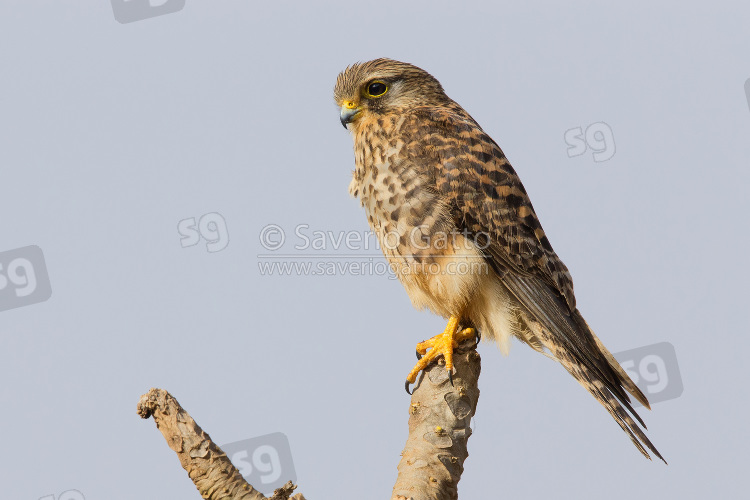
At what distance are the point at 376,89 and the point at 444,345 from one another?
53.6 inches

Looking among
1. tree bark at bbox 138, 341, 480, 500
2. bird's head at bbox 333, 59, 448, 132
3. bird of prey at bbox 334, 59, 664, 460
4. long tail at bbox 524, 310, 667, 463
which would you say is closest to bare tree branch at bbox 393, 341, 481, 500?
tree bark at bbox 138, 341, 480, 500

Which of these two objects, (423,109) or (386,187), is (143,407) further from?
(423,109)

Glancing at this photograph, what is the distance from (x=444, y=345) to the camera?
329 centimetres

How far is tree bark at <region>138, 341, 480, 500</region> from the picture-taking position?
2607mm

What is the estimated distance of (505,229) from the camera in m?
3.49

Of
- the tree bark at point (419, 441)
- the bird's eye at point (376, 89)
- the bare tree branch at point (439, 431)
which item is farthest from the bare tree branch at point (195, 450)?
the bird's eye at point (376, 89)

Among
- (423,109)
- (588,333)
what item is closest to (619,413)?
(588,333)

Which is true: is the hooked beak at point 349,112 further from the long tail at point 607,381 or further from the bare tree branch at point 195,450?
the bare tree branch at point 195,450

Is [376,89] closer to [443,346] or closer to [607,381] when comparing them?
[443,346]

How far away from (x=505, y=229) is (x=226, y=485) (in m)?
1.69

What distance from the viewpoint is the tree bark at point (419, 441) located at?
8.55 feet

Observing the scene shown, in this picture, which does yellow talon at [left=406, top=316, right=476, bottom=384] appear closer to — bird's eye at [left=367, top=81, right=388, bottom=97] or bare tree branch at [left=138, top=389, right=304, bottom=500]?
bare tree branch at [left=138, top=389, right=304, bottom=500]

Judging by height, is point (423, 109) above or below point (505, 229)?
above

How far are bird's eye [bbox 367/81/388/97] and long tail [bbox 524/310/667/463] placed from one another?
1340 millimetres
